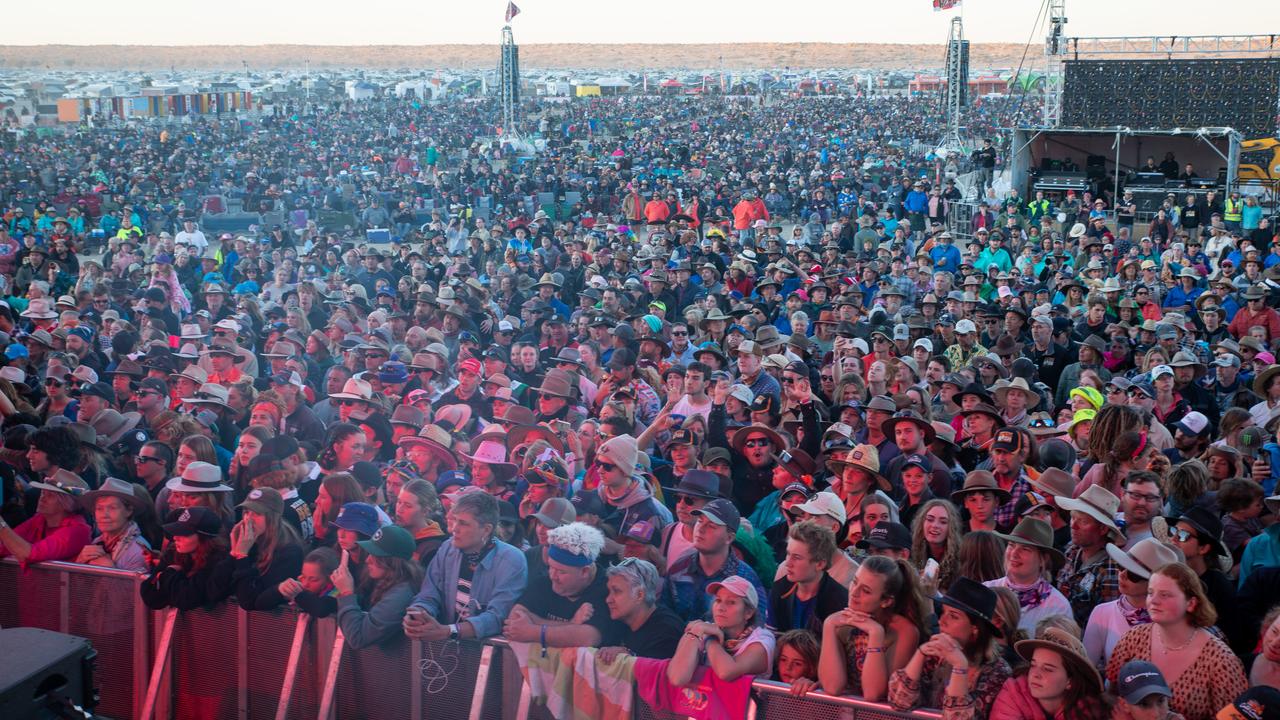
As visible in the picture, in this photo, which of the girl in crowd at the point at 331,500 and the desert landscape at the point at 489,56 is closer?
the girl in crowd at the point at 331,500

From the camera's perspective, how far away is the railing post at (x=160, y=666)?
512cm

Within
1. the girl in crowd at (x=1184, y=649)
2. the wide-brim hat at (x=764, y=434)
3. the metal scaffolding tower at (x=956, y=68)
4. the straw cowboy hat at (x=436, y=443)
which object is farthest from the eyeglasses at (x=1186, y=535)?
the metal scaffolding tower at (x=956, y=68)

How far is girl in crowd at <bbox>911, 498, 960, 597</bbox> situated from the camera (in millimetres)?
5141

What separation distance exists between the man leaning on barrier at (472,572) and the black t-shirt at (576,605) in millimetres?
73

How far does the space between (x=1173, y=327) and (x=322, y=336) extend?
6894 millimetres

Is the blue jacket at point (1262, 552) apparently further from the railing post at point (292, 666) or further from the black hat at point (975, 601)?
the railing post at point (292, 666)

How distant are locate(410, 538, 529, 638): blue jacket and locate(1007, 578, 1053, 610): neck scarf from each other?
1917mm

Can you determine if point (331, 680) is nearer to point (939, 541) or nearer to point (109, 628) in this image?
point (109, 628)

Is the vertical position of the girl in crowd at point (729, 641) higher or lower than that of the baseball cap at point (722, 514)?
lower

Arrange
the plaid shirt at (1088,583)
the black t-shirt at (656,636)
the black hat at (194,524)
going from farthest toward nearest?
1. the black hat at (194,524)
2. the plaid shirt at (1088,583)
3. the black t-shirt at (656,636)

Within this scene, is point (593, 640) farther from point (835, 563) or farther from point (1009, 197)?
point (1009, 197)

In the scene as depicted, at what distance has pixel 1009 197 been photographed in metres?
23.7

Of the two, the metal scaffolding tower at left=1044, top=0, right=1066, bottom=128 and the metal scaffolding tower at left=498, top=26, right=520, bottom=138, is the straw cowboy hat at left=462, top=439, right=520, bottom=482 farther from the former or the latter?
the metal scaffolding tower at left=498, top=26, right=520, bottom=138

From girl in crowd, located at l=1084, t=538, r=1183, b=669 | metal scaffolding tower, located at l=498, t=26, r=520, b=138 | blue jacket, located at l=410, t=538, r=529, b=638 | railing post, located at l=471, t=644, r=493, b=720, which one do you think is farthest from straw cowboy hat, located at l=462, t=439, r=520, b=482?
metal scaffolding tower, located at l=498, t=26, r=520, b=138
